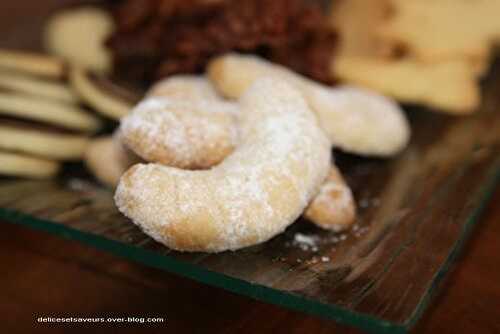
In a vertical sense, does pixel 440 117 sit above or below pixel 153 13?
below

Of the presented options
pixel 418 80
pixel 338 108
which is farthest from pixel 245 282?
pixel 418 80

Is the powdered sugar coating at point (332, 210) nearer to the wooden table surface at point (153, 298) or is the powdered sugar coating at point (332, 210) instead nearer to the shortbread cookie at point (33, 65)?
the wooden table surface at point (153, 298)

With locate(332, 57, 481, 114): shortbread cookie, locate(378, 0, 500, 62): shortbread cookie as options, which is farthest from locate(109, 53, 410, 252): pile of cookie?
locate(378, 0, 500, 62): shortbread cookie

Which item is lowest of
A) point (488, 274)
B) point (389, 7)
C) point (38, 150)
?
point (488, 274)

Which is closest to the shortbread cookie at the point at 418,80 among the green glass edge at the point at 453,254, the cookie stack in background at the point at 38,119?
the green glass edge at the point at 453,254

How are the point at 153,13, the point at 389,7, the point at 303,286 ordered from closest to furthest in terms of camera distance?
the point at 303,286 < the point at 153,13 < the point at 389,7

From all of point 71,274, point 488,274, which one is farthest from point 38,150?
point 488,274

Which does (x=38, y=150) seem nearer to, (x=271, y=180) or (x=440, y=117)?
(x=271, y=180)

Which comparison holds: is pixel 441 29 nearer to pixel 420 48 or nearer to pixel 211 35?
pixel 420 48

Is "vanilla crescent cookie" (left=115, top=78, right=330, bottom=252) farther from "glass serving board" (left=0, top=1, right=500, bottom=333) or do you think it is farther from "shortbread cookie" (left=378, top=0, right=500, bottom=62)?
"shortbread cookie" (left=378, top=0, right=500, bottom=62)
